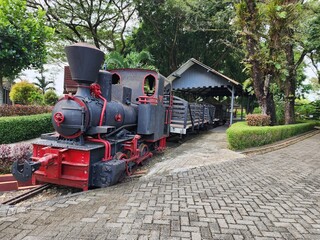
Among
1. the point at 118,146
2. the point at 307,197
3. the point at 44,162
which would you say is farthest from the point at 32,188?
the point at 307,197

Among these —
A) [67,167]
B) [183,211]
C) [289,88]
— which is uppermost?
[289,88]

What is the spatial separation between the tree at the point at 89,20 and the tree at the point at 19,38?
953 cm

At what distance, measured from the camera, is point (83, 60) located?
14.6 feet

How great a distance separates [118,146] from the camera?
5.38 m

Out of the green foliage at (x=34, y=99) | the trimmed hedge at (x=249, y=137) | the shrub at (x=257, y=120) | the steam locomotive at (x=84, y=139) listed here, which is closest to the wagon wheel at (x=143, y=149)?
the steam locomotive at (x=84, y=139)

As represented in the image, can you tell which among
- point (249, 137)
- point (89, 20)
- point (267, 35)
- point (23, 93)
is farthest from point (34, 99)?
point (267, 35)

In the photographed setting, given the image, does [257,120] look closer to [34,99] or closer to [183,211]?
[183,211]

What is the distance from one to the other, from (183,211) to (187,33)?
1845 cm

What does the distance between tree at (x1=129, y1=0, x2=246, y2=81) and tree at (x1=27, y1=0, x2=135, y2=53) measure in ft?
5.28

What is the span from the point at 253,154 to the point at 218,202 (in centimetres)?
466

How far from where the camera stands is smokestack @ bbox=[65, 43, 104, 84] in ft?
14.4

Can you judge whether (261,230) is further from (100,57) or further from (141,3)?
(141,3)

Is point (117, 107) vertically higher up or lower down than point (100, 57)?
lower down

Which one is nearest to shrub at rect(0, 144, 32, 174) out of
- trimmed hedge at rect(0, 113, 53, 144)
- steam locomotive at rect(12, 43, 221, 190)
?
steam locomotive at rect(12, 43, 221, 190)
